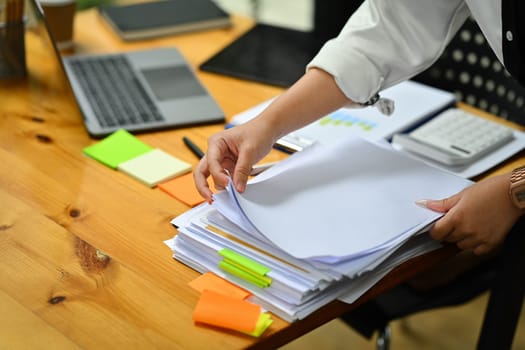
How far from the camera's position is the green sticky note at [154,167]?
3.73ft

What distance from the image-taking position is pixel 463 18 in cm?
117

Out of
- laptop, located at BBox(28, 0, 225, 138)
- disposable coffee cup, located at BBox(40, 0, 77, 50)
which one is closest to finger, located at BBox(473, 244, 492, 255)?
laptop, located at BBox(28, 0, 225, 138)

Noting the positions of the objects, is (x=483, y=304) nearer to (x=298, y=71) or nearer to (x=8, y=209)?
(x=298, y=71)

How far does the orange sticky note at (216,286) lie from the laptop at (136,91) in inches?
17.0

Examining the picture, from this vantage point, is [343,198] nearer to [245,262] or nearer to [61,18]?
[245,262]

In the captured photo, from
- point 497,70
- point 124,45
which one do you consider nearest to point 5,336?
point 124,45

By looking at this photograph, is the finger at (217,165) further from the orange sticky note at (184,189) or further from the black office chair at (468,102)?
the black office chair at (468,102)

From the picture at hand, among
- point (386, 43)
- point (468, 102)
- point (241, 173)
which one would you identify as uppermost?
point (386, 43)

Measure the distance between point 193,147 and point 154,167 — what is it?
0.29ft

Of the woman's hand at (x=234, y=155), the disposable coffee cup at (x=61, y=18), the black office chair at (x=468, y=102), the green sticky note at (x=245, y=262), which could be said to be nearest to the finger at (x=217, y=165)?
the woman's hand at (x=234, y=155)

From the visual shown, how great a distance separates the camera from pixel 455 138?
1206mm

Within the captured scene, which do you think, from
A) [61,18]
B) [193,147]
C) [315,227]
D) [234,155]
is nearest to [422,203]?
[315,227]

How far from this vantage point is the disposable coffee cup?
1.51m

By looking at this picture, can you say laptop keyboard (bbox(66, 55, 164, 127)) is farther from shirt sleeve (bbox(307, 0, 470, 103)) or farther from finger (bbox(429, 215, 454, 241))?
finger (bbox(429, 215, 454, 241))
